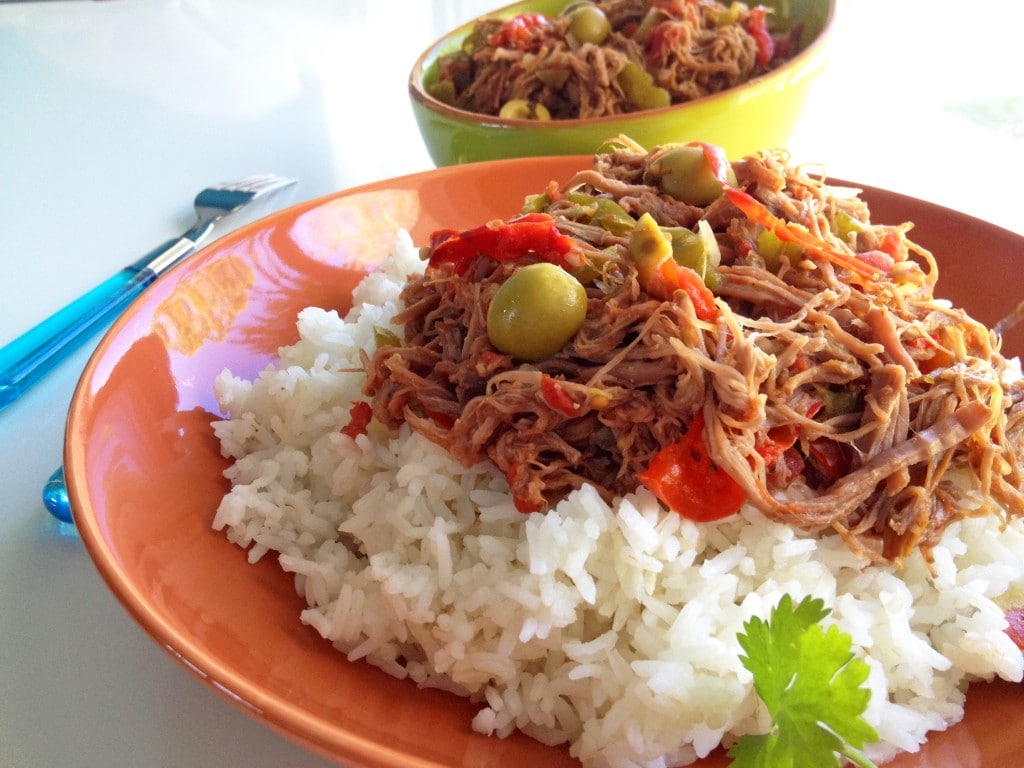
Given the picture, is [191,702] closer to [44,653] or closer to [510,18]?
[44,653]

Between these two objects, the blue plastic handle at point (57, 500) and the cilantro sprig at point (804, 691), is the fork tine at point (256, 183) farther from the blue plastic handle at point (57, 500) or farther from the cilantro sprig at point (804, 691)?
the cilantro sprig at point (804, 691)

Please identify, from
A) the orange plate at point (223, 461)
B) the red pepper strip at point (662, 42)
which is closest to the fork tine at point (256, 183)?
the orange plate at point (223, 461)

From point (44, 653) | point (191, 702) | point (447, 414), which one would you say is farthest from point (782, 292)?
point (44, 653)

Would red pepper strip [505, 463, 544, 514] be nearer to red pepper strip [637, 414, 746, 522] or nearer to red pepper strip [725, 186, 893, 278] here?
red pepper strip [637, 414, 746, 522]

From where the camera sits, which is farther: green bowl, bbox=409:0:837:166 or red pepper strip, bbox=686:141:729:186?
green bowl, bbox=409:0:837:166

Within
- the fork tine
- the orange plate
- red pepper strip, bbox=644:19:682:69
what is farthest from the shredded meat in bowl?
the fork tine

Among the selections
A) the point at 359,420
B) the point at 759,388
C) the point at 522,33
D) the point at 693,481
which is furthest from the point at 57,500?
the point at 522,33
